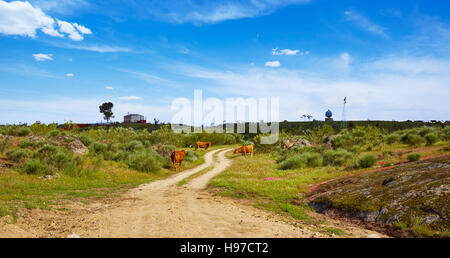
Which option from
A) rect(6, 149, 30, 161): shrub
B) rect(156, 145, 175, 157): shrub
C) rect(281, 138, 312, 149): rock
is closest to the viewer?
rect(6, 149, 30, 161): shrub

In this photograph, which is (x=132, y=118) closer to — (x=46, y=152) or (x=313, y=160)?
(x=46, y=152)

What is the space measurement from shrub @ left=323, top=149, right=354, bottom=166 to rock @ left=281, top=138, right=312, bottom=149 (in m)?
10.1

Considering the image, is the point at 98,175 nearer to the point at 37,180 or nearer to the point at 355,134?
the point at 37,180

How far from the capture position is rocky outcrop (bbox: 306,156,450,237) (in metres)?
6.44

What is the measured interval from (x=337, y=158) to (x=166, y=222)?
15.3 metres

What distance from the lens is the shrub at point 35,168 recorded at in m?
13.9

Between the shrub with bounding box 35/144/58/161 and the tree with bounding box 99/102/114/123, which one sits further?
the tree with bounding box 99/102/114/123

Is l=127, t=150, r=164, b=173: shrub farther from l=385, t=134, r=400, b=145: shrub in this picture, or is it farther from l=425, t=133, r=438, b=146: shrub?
l=385, t=134, r=400, b=145: shrub

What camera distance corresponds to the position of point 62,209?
29.3ft

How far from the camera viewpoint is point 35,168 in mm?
14062

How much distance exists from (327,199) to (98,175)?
12526 mm

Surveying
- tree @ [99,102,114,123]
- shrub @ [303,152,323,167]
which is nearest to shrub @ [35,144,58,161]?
shrub @ [303,152,323,167]
